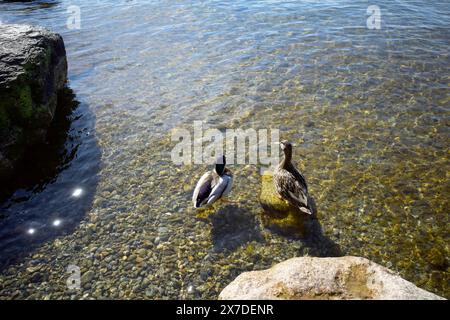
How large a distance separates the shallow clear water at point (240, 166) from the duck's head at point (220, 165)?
3.38 feet

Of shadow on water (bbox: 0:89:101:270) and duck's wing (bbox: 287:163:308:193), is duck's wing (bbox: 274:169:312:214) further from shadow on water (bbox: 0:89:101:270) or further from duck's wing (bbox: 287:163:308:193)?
shadow on water (bbox: 0:89:101:270)

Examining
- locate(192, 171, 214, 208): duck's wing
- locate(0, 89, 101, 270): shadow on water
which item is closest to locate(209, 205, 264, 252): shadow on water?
locate(192, 171, 214, 208): duck's wing

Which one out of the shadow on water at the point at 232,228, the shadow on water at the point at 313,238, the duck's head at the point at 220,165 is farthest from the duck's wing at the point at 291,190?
the duck's head at the point at 220,165

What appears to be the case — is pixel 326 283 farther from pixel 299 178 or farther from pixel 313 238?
pixel 299 178

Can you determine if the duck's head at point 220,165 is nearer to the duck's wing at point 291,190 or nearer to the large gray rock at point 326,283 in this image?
the duck's wing at point 291,190

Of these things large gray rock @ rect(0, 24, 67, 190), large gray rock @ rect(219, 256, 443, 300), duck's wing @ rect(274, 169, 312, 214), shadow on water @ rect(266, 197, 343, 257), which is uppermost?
large gray rock @ rect(0, 24, 67, 190)

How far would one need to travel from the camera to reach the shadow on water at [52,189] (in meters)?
7.68

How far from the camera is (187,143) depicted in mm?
10711

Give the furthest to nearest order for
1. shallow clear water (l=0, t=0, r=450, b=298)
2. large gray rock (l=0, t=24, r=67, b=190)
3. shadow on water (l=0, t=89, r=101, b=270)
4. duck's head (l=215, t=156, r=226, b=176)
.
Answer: large gray rock (l=0, t=24, r=67, b=190), duck's head (l=215, t=156, r=226, b=176), shadow on water (l=0, t=89, r=101, b=270), shallow clear water (l=0, t=0, r=450, b=298)

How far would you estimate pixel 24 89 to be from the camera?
9820mm

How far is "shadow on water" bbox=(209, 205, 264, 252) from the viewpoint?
7.47 meters

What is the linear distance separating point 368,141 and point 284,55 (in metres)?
6.91

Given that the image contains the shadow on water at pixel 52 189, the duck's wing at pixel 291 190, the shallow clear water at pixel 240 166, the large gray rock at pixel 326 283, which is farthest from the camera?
the shadow on water at pixel 52 189

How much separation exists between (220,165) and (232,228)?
5.23 feet
